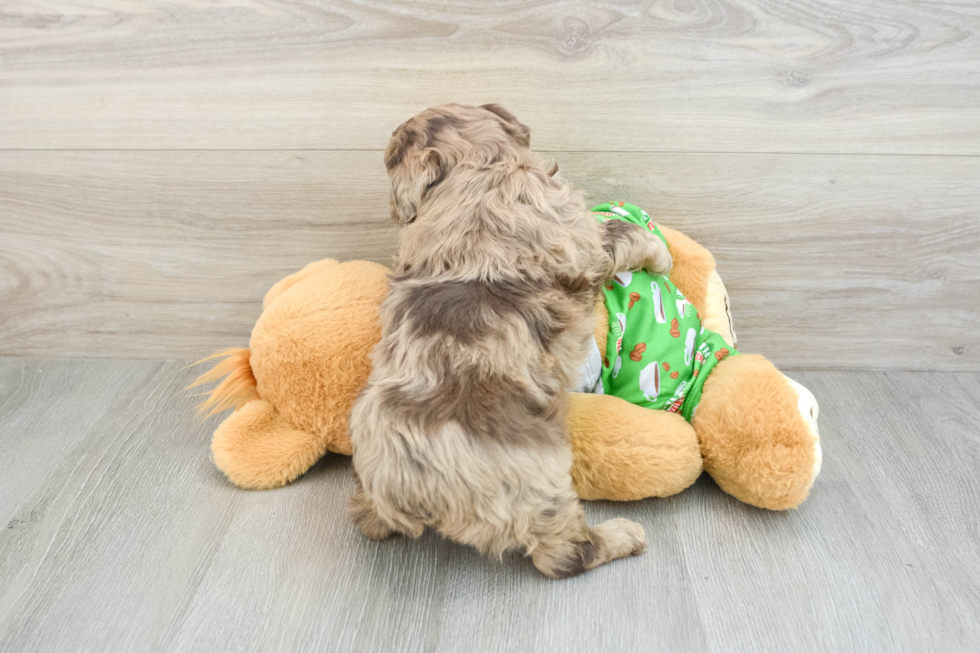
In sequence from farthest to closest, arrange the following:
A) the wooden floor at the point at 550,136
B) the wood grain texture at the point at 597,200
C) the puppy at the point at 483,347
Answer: the wood grain texture at the point at 597,200 → the wooden floor at the point at 550,136 → the puppy at the point at 483,347

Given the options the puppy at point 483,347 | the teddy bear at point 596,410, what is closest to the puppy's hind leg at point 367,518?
the puppy at point 483,347

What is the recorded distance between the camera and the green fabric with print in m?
1.19

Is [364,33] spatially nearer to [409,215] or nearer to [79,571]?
[409,215]

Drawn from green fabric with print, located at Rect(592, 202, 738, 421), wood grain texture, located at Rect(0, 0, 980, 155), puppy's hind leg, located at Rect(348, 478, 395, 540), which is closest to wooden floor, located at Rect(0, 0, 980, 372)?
wood grain texture, located at Rect(0, 0, 980, 155)

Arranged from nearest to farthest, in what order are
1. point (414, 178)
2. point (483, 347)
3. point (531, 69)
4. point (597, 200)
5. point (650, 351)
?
1. point (483, 347)
2. point (414, 178)
3. point (650, 351)
4. point (531, 69)
5. point (597, 200)

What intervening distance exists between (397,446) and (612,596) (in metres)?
0.42

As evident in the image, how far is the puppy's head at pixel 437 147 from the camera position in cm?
106

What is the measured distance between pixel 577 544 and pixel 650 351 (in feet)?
1.24

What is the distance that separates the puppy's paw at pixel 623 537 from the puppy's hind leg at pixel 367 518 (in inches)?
14.2

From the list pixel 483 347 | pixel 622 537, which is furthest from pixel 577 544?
pixel 483 347

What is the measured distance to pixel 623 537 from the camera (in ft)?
3.53

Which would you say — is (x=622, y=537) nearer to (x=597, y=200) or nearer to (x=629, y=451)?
(x=629, y=451)

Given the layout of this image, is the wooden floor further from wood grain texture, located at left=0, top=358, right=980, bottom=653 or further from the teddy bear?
wood grain texture, located at left=0, top=358, right=980, bottom=653

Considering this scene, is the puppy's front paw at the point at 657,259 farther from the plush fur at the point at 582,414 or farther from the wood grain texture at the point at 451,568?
the wood grain texture at the point at 451,568
